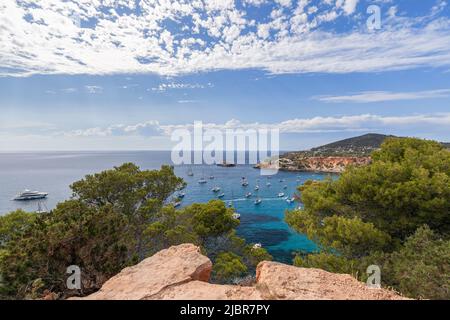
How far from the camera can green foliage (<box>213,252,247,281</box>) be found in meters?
13.0

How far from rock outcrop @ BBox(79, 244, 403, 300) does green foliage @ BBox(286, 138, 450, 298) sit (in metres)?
3.82

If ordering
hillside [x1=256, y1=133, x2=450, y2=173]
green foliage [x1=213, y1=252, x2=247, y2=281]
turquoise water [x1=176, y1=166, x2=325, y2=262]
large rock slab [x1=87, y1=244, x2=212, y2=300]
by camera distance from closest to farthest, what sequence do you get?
large rock slab [x1=87, y1=244, x2=212, y2=300] < green foliage [x1=213, y1=252, x2=247, y2=281] < turquoise water [x1=176, y1=166, x2=325, y2=262] < hillside [x1=256, y1=133, x2=450, y2=173]

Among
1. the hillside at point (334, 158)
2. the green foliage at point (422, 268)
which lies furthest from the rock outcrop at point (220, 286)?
the hillside at point (334, 158)

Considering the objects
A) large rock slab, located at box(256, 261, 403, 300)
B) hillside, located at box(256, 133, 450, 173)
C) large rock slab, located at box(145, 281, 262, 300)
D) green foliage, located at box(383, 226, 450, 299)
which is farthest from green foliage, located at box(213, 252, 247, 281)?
hillside, located at box(256, 133, 450, 173)

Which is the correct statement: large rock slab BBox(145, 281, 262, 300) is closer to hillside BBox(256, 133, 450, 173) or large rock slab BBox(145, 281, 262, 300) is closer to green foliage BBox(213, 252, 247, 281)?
green foliage BBox(213, 252, 247, 281)

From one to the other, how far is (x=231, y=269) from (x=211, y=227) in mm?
2493

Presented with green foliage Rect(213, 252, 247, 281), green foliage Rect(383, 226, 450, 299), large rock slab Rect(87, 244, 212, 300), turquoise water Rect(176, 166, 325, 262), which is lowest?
turquoise water Rect(176, 166, 325, 262)

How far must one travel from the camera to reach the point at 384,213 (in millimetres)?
9219

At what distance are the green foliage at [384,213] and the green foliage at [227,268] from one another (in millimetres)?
3832

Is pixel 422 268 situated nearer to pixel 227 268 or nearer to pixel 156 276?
pixel 156 276
